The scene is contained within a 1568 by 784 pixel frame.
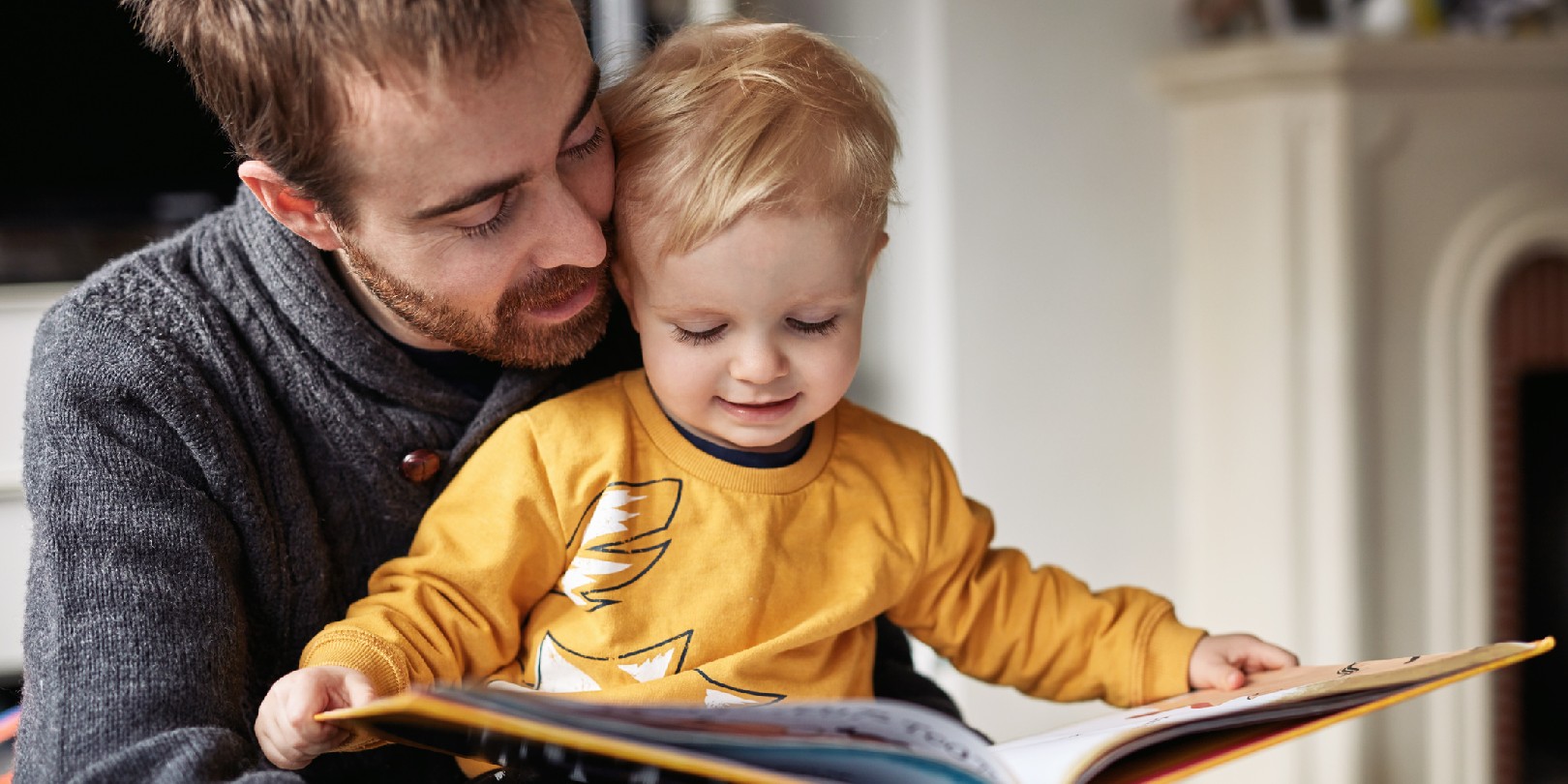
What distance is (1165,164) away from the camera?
249 cm

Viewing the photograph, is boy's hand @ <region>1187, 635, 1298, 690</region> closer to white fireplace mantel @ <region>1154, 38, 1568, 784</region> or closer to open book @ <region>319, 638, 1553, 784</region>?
open book @ <region>319, 638, 1553, 784</region>

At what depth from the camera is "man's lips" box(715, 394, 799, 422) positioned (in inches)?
35.8

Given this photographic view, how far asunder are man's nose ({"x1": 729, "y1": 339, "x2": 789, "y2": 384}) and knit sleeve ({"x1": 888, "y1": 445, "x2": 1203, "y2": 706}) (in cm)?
18

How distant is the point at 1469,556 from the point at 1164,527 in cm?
A: 52

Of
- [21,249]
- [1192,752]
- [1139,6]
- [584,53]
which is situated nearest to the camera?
[1192,752]

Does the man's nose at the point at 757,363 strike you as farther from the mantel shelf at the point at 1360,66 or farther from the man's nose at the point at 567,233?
the mantel shelf at the point at 1360,66

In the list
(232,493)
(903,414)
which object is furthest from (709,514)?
(903,414)

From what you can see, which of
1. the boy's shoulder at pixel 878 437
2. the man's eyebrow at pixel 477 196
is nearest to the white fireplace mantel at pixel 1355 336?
the boy's shoulder at pixel 878 437

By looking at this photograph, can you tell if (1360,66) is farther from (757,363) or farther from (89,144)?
(89,144)

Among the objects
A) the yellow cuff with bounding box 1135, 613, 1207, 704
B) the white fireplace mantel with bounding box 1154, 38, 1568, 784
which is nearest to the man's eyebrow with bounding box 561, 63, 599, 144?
the yellow cuff with bounding box 1135, 613, 1207, 704

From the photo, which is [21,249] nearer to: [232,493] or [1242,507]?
[232,493]

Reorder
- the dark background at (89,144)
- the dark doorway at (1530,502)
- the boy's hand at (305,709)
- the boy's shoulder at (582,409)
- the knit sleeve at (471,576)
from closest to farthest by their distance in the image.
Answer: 1. the boy's hand at (305,709)
2. the knit sleeve at (471,576)
3. the boy's shoulder at (582,409)
4. the dark background at (89,144)
5. the dark doorway at (1530,502)

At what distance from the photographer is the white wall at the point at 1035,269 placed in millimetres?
2355

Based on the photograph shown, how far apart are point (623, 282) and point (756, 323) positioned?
12cm
